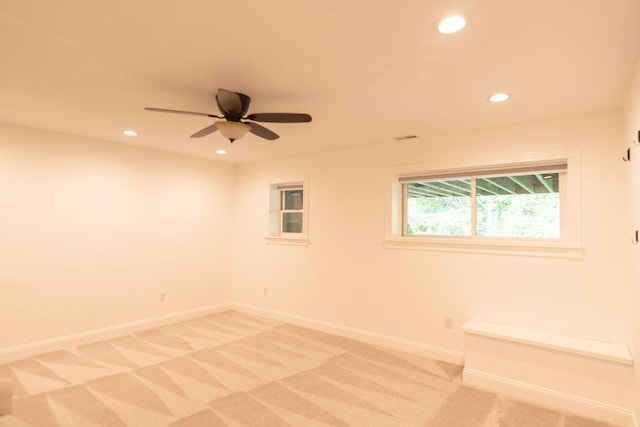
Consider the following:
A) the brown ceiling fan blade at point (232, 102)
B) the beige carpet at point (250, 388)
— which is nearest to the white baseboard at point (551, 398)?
the beige carpet at point (250, 388)

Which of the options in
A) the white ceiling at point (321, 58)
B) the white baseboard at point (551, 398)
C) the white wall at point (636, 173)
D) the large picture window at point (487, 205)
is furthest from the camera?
the large picture window at point (487, 205)

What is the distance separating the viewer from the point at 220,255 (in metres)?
5.68

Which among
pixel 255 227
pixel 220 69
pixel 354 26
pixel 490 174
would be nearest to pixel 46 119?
pixel 220 69

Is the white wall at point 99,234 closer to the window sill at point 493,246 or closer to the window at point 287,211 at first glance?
the window at point 287,211

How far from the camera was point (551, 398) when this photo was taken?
2789 mm

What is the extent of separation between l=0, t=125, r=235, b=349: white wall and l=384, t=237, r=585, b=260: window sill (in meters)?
2.99

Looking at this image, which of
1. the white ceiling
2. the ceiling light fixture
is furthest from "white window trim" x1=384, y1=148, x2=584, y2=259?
the ceiling light fixture

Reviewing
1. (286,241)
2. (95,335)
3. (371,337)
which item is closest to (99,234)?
(95,335)

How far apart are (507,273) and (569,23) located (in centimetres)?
231

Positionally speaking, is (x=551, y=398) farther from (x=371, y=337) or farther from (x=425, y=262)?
(x=371, y=337)

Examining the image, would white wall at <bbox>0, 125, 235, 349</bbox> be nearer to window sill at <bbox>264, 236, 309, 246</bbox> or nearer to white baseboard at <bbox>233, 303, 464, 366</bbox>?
window sill at <bbox>264, 236, 309, 246</bbox>

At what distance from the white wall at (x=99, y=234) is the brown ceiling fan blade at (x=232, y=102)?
266cm

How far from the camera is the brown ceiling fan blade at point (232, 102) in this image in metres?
2.44

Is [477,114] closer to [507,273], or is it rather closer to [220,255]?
[507,273]
